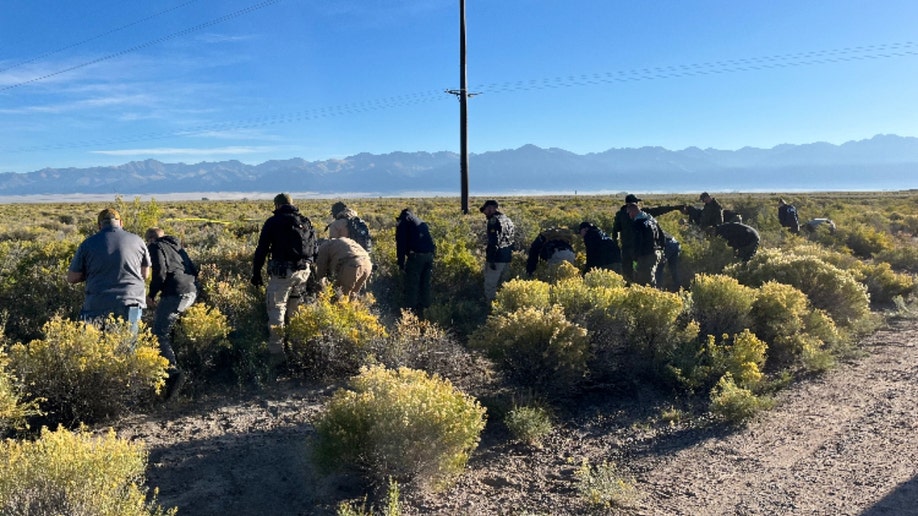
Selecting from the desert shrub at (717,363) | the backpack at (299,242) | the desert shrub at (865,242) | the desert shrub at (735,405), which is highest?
the backpack at (299,242)

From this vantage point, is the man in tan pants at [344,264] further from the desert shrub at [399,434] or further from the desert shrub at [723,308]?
the desert shrub at [723,308]

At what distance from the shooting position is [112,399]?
168 inches

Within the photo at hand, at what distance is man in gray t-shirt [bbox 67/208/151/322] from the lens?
15.3ft

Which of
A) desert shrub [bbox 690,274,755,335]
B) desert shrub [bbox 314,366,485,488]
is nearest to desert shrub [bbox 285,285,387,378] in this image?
desert shrub [bbox 314,366,485,488]

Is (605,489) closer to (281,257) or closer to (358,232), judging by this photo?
(281,257)

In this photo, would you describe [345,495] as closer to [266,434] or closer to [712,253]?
[266,434]

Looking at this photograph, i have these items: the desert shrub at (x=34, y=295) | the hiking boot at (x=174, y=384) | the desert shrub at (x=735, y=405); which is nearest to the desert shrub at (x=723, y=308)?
the desert shrub at (x=735, y=405)

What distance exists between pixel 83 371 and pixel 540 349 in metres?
3.52

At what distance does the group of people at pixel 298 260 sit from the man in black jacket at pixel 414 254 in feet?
0.04

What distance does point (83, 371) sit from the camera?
13.6ft

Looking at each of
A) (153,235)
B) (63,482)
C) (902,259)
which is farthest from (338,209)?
(902,259)

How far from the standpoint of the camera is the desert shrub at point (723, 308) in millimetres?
6207

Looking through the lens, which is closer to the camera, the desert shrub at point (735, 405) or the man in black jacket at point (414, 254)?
the desert shrub at point (735, 405)

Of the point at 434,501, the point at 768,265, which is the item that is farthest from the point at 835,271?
the point at 434,501
